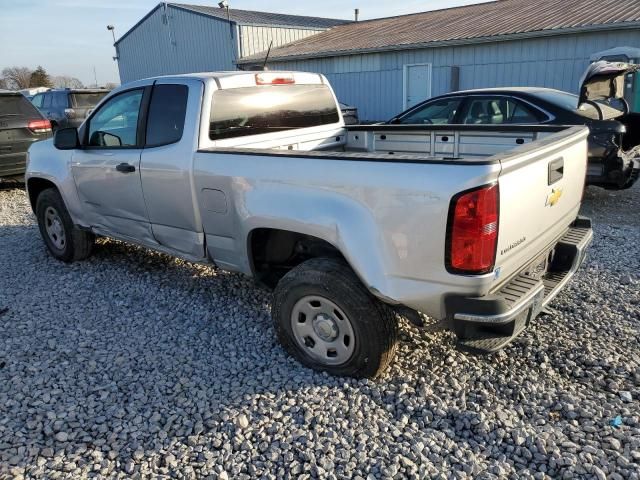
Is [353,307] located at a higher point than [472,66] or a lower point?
lower

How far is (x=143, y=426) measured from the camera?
2887 millimetres

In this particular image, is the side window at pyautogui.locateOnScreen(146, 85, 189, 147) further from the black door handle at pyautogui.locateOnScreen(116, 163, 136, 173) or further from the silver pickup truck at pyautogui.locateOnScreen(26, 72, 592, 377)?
the black door handle at pyautogui.locateOnScreen(116, 163, 136, 173)

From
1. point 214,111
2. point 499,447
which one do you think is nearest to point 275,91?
point 214,111

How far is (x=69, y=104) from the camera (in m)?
15.3

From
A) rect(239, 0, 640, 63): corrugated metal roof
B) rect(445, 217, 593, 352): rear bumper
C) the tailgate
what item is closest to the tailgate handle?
the tailgate

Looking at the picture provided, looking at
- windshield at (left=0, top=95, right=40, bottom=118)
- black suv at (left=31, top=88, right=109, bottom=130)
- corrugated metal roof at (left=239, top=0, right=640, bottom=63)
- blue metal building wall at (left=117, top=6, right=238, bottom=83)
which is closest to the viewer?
windshield at (left=0, top=95, right=40, bottom=118)

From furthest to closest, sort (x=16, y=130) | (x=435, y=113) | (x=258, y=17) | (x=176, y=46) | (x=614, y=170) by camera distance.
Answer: (x=176, y=46) < (x=258, y=17) < (x=16, y=130) < (x=435, y=113) < (x=614, y=170)

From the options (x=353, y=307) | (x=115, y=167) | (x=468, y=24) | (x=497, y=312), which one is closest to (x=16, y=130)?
(x=115, y=167)

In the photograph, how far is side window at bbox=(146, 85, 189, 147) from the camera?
389cm

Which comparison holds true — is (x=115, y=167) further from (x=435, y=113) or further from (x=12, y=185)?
(x=12, y=185)

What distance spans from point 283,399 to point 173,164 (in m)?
1.87

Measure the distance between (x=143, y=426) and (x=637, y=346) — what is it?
3201 mm

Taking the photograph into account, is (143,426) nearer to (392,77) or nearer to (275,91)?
(275,91)

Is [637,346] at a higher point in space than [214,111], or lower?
lower
